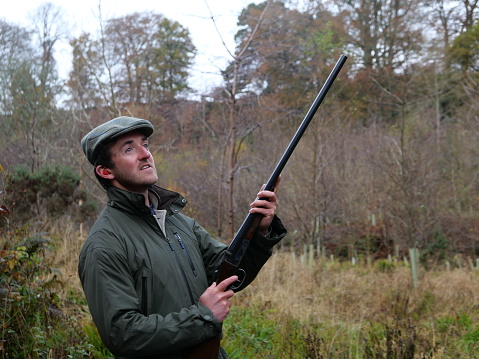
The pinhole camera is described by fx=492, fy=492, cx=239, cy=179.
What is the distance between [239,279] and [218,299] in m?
0.30

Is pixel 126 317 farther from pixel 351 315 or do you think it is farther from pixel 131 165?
pixel 351 315

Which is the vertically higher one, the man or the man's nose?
the man's nose

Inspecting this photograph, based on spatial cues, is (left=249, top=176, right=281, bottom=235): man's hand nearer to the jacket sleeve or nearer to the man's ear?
the jacket sleeve

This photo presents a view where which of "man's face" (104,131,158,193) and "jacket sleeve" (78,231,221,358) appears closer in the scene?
"jacket sleeve" (78,231,221,358)

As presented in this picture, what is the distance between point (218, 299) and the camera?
2.03m

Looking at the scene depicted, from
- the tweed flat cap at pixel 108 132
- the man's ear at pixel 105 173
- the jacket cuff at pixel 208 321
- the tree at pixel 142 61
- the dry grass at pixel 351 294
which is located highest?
the tree at pixel 142 61

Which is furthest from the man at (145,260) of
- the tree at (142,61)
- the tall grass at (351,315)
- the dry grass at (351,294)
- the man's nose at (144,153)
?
the tree at (142,61)

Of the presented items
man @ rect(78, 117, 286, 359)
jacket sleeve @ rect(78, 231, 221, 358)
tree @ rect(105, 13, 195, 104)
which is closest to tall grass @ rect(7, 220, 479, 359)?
man @ rect(78, 117, 286, 359)

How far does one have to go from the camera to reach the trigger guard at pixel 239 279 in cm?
220

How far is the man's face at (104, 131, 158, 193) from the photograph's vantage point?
2.19m

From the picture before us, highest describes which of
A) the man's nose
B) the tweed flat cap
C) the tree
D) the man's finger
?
the tree

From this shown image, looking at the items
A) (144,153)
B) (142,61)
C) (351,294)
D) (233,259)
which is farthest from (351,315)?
(142,61)

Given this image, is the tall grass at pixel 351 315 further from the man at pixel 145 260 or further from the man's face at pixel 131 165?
the man's face at pixel 131 165

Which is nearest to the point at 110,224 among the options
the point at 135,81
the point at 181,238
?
the point at 181,238
